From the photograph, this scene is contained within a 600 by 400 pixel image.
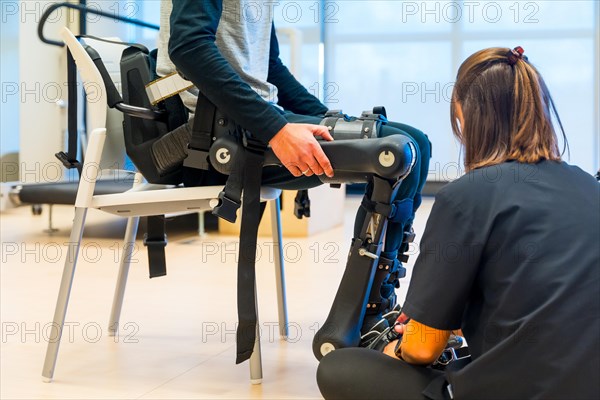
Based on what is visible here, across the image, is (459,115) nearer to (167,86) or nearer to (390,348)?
(390,348)

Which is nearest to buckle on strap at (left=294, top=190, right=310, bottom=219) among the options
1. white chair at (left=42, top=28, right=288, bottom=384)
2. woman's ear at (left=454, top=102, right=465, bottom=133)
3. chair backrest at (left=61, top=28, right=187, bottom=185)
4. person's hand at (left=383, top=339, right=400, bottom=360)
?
white chair at (left=42, top=28, right=288, bottom=384)

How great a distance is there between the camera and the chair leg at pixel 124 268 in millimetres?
1934

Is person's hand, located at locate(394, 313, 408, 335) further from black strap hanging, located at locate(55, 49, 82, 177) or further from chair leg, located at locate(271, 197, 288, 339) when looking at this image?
black strap hanging, located at locate(55, 49, 82, 177)

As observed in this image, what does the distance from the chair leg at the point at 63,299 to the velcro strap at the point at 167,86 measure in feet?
0.97

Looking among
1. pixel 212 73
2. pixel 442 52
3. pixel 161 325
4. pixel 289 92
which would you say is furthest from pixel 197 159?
pixel 442 52

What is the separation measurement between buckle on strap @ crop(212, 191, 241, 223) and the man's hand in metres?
0.13

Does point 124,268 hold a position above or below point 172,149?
below

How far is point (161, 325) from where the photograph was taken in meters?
2.11

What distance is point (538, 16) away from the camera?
6.86m

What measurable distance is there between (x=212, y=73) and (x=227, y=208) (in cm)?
26

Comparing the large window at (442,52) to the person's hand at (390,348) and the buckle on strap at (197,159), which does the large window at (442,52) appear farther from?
the person's hand at (390,348)

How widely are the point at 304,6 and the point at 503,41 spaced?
6.21 ft

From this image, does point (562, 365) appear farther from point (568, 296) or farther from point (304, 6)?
point (304, 6)

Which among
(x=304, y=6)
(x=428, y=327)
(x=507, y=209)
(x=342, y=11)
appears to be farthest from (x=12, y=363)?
(x=342, y=11)
